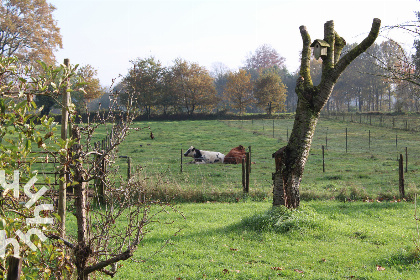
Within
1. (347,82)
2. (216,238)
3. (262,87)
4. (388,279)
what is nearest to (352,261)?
(388,279)

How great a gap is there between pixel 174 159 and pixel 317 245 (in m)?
14.8

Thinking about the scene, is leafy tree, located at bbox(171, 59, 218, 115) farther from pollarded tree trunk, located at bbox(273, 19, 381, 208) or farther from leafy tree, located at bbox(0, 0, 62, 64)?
pollarded tree trunk, located at bbox(273, 19, 381, 208)

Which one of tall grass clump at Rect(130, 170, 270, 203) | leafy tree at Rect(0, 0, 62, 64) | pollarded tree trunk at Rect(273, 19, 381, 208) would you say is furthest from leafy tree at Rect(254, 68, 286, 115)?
pollarded tree trunk at Rect(273, 19, 381, 208)

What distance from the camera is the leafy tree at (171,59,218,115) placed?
63.5 meters

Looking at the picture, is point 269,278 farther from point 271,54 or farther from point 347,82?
point 271,54

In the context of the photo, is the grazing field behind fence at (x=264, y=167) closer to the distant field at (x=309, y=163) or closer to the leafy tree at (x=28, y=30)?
the distant field at (x=309, y=163)

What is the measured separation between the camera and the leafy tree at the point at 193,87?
63.5m

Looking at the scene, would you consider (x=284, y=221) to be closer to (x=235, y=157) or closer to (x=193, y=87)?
(x=235, y=157)

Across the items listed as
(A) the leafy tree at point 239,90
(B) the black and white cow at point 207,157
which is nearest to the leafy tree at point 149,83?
(A) the leafy tree at point 239,90

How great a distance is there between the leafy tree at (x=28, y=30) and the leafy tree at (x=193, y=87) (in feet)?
76.4

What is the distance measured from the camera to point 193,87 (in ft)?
212

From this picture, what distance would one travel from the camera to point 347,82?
2899 inches

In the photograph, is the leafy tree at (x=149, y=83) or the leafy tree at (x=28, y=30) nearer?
the leafy tree at (x=28, y=30)

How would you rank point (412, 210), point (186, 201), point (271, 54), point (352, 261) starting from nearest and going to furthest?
point (352, 261), point (412, 210), point (186, 201), point (271, 54)
